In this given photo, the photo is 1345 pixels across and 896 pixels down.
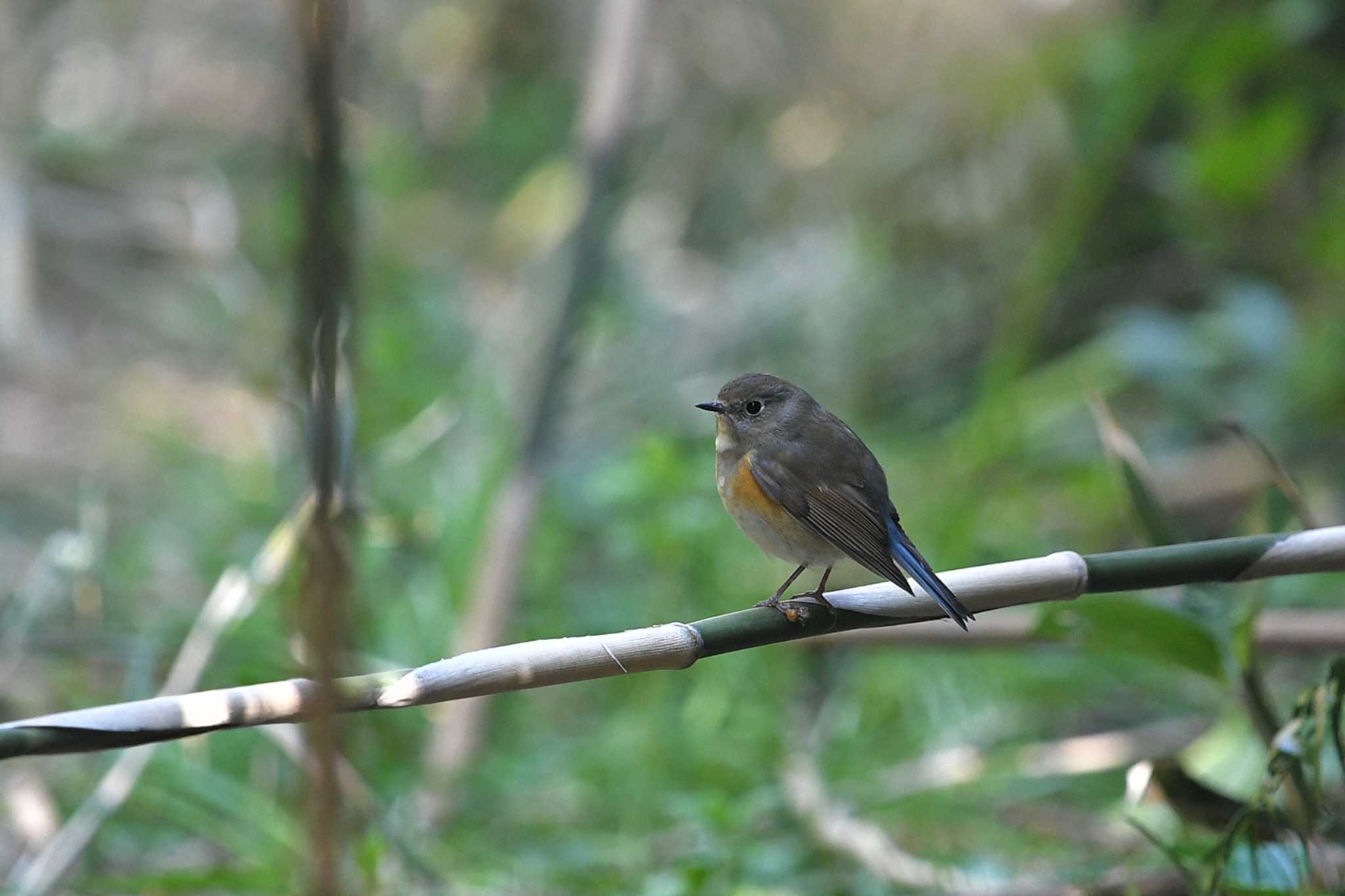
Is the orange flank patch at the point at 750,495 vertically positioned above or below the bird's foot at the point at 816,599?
above

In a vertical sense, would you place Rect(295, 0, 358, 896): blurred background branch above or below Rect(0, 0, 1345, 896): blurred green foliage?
below

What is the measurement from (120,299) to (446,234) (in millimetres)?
1864

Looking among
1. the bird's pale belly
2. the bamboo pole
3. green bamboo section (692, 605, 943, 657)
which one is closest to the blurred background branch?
the bamboo pole

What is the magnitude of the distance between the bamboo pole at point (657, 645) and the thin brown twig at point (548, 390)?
219 centimetres

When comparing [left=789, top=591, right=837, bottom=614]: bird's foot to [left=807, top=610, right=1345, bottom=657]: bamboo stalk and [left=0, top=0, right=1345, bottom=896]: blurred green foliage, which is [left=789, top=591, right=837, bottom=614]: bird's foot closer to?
[left=0, top=0, right=1345, bottom=896]: blurred green foliage

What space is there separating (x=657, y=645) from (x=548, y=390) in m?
2.43

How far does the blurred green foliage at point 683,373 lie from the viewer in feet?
10.4

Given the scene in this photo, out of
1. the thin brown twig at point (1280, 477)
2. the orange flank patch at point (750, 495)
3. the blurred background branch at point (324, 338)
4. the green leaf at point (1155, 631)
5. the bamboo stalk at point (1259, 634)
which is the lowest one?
the blurred background branch at point (324, 338)

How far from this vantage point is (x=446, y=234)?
758cm

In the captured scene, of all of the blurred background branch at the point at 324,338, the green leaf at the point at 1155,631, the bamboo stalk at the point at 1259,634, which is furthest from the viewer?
the bamboo stalk at the point at 1259,634

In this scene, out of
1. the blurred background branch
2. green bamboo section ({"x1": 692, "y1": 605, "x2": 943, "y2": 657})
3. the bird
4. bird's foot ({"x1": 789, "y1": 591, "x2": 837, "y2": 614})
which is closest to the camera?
the blurred background branch

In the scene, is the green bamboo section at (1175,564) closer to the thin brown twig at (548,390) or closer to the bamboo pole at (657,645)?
the bamboo pole at (657,645)

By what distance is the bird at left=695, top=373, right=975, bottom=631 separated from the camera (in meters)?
2.10

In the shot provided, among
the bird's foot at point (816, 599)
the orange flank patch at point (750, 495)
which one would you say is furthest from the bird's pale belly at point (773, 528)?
the bird's foot at point (816, 599)
